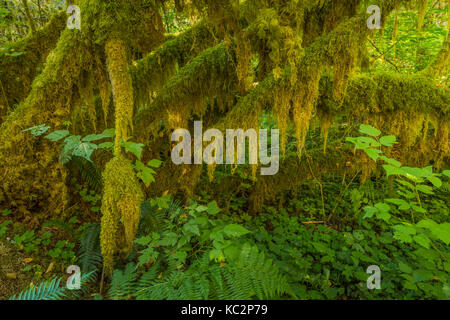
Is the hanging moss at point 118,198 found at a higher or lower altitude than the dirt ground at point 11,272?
higher

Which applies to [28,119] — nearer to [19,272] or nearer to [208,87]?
[19,272]

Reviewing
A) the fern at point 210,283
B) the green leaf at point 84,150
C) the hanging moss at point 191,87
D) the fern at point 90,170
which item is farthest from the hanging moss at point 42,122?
the fern at point 210,283

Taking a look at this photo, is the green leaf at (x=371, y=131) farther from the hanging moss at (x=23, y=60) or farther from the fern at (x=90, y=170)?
the hanging moss at (x=23, y=60)

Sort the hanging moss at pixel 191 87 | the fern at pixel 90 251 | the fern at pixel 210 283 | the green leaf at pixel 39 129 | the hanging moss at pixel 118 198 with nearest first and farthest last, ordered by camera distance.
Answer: the hanging moss at pixel 118 198
the fern at pixel 210 283
the green leaf at pixel 39 129
the fern at pixel 90 251
the hanging moss at pixel 191 87

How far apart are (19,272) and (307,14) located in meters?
4.68

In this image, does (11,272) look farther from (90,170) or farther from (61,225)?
(90,170)

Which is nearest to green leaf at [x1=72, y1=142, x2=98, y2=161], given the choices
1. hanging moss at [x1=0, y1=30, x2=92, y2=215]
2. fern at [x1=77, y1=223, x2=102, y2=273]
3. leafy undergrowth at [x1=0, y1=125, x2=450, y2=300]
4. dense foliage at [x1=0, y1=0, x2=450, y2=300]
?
dense foliage at [x1=0, y1=0, x2=450, y2=300]

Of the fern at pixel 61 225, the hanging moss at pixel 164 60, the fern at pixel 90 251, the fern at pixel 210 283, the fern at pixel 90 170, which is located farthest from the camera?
the hanging moss at pixel 164 60

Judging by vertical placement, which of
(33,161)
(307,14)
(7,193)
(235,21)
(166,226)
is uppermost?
(307,14)

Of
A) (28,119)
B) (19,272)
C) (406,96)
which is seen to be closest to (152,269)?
(19,272)

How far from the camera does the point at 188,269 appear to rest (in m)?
2.28

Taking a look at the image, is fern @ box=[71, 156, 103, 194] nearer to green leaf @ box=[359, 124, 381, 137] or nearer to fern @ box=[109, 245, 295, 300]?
fern @ box=[109, 245, 295, 300]

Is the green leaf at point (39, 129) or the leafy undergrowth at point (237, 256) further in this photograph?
the green leaf at point (39, 129)

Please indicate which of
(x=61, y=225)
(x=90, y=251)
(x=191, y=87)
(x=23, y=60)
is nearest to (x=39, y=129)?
(x=61, y=225)
